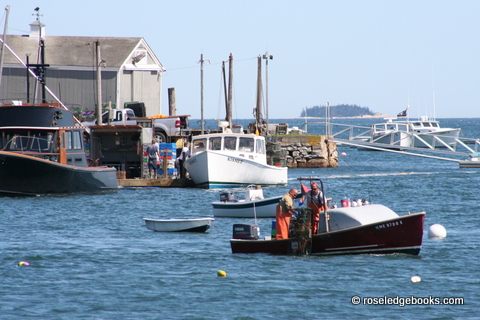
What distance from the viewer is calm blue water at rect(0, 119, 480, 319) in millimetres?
13055

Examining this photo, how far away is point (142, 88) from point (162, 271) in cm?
3512

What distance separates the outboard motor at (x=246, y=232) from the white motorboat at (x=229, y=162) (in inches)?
589

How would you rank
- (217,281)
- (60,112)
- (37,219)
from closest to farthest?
1. (217,281)
2. (37,219)
3. (60,112)

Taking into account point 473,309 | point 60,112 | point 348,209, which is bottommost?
point 473,309

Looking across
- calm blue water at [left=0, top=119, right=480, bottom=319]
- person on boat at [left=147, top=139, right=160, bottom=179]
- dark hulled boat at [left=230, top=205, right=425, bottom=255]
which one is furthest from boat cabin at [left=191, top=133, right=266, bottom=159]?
dark hulled boat at [left=230, top=205, right=425, bottom=255]

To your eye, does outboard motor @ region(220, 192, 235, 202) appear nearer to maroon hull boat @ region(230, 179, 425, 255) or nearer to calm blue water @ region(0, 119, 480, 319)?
calm blue water @ region(0, 119, 480, 319)

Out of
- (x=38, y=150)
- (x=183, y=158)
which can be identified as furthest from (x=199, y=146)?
(x=38, y=150)

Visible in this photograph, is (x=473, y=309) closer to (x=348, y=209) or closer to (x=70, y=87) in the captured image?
(x=348, y=209)

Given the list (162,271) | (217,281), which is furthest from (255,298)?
(162,271)

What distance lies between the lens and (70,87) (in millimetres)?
47375

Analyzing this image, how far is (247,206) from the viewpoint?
23.6 m

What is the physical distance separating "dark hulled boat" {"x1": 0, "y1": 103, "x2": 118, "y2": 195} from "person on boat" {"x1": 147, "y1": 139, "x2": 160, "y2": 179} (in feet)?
13.0

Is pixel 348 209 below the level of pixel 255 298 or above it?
above

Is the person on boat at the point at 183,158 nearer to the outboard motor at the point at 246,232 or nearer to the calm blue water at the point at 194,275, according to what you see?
the calm blue water at the point at 194,275
